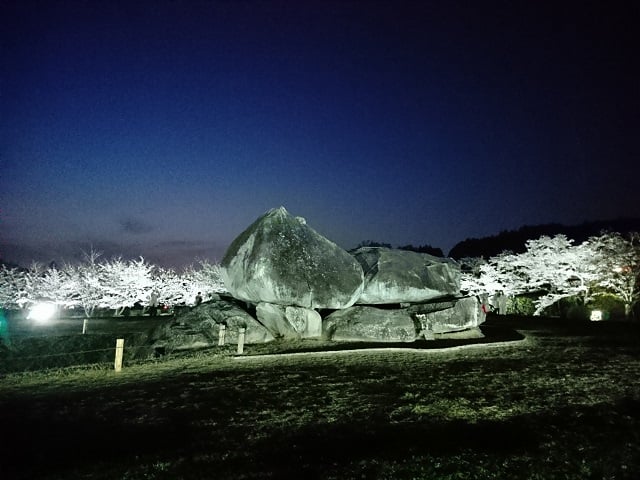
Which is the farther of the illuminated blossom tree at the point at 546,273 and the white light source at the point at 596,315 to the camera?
the illuminated blossom tree at the point at 546,273

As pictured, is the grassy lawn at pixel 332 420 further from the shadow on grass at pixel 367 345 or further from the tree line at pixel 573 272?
the tree line at pixel 573 272

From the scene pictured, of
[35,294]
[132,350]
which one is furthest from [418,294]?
[35,294]

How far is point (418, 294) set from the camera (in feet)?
69.1

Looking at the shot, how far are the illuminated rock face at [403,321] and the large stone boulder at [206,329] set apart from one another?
3.44 meters

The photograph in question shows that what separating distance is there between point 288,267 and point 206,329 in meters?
4.59

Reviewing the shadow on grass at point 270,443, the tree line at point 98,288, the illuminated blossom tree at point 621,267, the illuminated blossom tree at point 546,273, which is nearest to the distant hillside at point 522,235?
the illuminated blossom tree at point 546,273

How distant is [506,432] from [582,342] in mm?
12802

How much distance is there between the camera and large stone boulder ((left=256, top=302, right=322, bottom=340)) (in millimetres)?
18266

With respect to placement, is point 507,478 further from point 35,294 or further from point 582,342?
point 35,294

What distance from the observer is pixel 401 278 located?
822 inches

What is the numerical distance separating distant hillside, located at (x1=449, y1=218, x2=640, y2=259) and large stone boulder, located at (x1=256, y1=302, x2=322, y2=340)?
190 ft

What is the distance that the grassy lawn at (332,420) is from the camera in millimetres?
5312

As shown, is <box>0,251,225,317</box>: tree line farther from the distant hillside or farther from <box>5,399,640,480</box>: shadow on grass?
the distant hillside

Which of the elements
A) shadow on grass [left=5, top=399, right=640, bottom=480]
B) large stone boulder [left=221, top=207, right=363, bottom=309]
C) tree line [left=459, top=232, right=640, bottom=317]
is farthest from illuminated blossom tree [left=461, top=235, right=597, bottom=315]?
shadow on grass [left=5, top=399, right=640, bottom=480]
